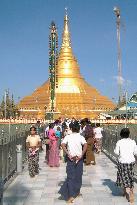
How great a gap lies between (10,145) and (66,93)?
66.7 m

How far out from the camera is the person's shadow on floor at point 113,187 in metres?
10.3

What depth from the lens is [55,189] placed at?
11.0 meters

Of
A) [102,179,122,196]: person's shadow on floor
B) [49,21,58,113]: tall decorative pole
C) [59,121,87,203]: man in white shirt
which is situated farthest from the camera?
[49,21,58,113]: tall decorative pole

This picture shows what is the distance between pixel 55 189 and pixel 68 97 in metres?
67.0

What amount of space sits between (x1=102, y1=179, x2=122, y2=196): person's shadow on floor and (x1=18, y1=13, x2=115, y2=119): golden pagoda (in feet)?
197

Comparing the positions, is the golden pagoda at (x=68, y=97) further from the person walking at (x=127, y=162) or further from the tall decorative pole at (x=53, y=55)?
the person walking at (x=127, y=162)

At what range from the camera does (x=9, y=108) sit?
8219 centimetres

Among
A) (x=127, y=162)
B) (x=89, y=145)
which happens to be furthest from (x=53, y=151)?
(x=127, y=162)

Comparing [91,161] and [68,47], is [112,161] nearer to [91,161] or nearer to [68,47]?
[91,161]

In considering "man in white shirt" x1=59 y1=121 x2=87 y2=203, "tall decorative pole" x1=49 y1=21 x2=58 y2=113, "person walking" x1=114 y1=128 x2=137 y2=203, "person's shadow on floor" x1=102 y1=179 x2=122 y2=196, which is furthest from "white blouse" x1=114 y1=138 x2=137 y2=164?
"tall decorative pole" x1=49 y1=21 x2=58 y2=113

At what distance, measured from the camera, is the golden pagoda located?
247 feet

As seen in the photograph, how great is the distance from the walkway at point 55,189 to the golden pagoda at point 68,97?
58.3m

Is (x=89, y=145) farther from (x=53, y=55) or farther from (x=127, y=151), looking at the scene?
(x=53, y=55)

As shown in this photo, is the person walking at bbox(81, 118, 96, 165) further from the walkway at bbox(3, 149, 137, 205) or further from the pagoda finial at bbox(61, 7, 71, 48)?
the pagoda finial at bbox(61, 7, 71, 48)
